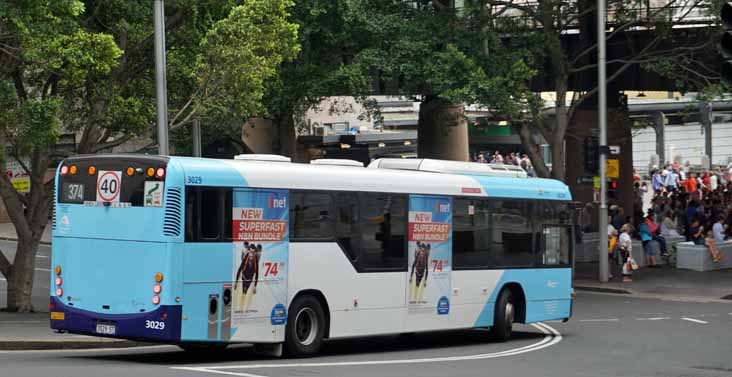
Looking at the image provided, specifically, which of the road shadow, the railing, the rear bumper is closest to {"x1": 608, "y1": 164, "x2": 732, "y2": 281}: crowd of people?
the railing

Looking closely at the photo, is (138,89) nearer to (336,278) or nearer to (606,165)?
(336,278)

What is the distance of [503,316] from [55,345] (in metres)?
7.52

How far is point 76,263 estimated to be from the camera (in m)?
16.5

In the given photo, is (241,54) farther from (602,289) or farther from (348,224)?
(602,289)

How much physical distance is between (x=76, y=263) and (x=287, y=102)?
67.4 ft

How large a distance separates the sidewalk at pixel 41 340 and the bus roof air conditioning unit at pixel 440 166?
494 cm

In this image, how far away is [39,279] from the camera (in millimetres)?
36312

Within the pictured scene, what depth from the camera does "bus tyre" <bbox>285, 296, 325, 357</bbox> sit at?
57.0 feet

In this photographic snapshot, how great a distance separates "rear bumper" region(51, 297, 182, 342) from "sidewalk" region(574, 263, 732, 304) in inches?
796

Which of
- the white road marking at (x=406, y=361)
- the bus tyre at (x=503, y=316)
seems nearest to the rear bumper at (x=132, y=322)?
the white road marking at (x=406, y=361)

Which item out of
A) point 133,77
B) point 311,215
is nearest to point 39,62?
point 133,77

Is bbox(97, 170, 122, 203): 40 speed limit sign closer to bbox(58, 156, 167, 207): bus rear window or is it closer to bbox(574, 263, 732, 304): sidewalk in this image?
bbox(58, 156, 167, 207): bus rear window

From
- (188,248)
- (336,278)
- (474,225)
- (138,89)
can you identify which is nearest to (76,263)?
(188,248)

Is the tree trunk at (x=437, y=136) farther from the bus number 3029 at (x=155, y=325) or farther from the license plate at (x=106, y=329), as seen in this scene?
the bus number 3029 at (x=155, y=325)
